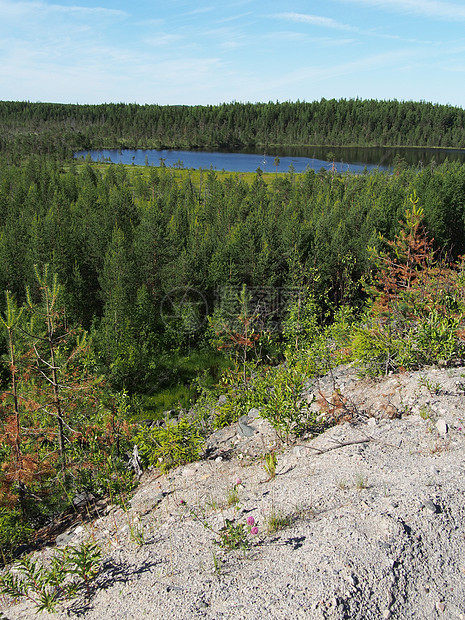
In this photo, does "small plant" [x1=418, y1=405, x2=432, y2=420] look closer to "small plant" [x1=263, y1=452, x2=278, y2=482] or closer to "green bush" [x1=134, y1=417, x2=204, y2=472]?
"small plant" [x1=263, y1=452, x2=278, y2=482]

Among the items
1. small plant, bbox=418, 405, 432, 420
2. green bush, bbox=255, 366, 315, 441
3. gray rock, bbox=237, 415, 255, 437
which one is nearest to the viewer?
small plant, bbox=418, 405, 432, 420

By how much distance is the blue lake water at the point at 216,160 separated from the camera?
463 feet

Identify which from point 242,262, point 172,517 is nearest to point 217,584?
point 172,517

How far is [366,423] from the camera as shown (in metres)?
8.17

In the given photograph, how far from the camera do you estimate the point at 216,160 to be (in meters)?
165

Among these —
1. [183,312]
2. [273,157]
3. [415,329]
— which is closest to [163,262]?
[183,312]

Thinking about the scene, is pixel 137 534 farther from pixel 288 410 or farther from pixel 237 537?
pixel 288 410

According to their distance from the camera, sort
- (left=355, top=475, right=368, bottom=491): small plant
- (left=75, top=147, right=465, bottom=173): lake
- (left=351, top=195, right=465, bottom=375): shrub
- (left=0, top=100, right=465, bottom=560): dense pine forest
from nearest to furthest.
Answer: (left=355, top=475, right=368, bottom=491): small plant
(left=0, top=100, right=465, bottom=560): dense pine forest
(left=351, top=195, right=465, bottom=375): shrub
(left=75, top=147, right=465, bottom=173): lake

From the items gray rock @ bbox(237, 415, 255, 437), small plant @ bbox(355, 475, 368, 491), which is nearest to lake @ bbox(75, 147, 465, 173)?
gray rock @ bbox(237, 415, 255, 437)

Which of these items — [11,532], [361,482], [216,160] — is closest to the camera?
[361,482]

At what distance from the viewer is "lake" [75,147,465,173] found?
5753 inches

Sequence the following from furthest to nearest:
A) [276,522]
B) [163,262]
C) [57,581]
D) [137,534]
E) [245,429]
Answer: [163,262] < [245,429] < [137,534] < [276,522] < [57,581]

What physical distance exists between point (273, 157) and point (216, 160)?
2588 cm

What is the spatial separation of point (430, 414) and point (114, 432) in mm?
7299
